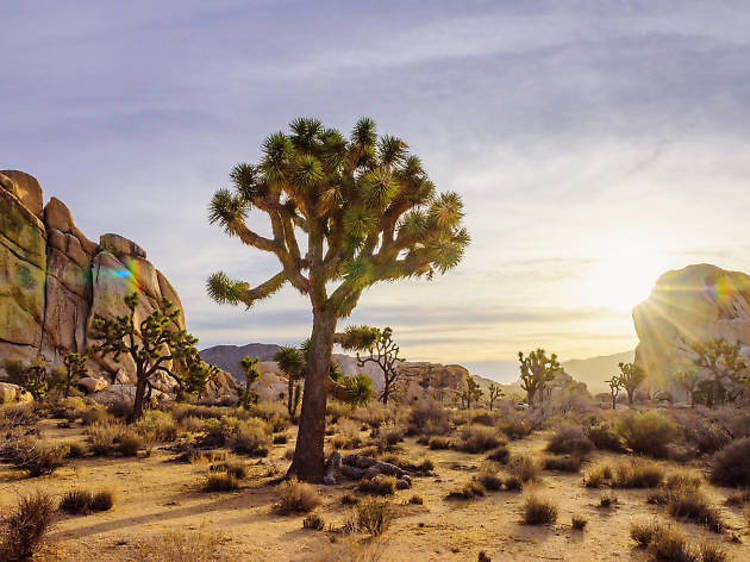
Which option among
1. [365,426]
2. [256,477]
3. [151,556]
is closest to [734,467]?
[256,477]

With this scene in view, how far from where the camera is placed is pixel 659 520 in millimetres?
8211

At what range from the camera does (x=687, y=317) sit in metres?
75.5

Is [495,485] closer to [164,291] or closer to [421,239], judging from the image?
[421,239]

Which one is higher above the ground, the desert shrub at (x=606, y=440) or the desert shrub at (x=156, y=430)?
the desert shrub at (x=156, y=430)

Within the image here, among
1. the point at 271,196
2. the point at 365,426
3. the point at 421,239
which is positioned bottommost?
the point at 365,426

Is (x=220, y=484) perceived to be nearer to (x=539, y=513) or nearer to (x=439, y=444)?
(x=539, y=513)

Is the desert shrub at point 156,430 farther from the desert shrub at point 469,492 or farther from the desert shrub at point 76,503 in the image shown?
the desert shrub at point 469,492

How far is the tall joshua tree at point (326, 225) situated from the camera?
1155 cm

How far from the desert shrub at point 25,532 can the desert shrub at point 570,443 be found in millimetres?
14251

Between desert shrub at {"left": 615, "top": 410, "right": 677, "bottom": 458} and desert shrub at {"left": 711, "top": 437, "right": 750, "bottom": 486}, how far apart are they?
3.71m

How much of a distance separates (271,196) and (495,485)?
8.47 meters

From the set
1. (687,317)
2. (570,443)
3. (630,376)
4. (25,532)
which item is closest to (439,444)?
(570,443)

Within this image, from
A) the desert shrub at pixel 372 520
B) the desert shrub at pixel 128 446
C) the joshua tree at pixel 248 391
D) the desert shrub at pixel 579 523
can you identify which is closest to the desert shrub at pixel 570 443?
the desert shrub at pixel 579 523

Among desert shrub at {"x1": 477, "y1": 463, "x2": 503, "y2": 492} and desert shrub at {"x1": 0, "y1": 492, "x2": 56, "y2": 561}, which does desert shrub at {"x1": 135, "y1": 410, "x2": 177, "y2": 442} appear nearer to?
desert shrub at {"x1": 0, "y1": 492, "x2": 56, "y2": 561}
